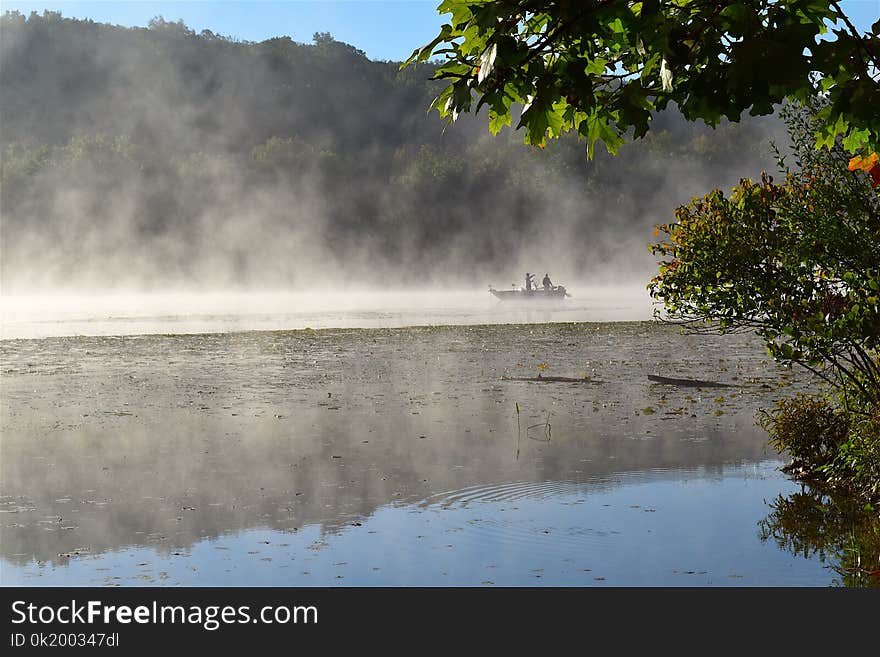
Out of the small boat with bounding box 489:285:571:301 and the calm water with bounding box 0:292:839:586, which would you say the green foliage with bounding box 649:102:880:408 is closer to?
the calm water with bounding box 0:292:839:586

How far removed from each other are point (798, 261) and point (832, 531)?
2416 millimetres

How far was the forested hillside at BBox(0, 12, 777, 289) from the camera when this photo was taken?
11550 centimetres

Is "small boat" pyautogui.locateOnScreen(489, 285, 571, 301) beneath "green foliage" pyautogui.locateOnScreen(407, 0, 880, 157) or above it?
above

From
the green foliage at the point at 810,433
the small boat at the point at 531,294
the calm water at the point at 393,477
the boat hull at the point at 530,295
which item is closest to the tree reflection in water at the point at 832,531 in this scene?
the calm water at the point at 393,477

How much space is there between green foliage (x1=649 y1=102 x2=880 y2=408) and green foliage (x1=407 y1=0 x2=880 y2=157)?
3.96 m

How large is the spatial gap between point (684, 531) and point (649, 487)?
1808mm

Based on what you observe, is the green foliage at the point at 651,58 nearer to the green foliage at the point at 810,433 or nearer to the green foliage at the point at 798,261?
the green foliage at the point at 798,261

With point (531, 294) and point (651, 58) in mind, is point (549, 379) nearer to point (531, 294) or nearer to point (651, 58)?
point (651, 58)

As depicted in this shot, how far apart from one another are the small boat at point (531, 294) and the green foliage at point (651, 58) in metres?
62.9

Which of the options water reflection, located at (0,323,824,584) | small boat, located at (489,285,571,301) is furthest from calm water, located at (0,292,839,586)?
small boat, located at (489,285,571,301)

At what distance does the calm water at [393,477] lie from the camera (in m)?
8.07

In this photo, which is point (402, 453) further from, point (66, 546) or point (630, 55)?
point (630, 55)

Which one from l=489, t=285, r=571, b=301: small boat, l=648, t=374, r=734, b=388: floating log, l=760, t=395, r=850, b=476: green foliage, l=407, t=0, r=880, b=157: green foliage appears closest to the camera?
l=407, t=0, r=880, b=157: green foliage

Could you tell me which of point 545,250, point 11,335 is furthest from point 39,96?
point 11,335
